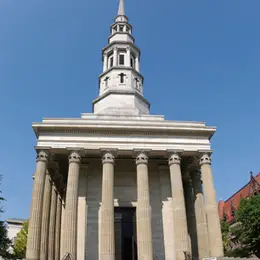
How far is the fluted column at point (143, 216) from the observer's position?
28.4 m

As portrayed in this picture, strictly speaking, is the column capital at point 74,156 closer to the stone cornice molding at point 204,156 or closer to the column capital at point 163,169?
the column capital at point 163,169

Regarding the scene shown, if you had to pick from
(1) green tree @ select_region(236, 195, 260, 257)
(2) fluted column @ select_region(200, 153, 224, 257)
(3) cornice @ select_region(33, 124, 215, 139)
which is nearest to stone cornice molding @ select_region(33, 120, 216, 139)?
(3) cornice @ select_region(33, 124, 215, 139)

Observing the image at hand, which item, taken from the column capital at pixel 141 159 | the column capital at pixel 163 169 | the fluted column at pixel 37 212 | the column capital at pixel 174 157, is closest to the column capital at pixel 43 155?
the fluted column at pixel 37 212

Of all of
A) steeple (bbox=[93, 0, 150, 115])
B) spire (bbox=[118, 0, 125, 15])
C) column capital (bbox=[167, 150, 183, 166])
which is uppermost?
spire (bbox=[118, 0, 125, 15])

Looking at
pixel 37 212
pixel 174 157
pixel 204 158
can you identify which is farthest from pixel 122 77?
pixel 37 212

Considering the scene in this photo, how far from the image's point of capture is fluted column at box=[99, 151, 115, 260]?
91.9 feet

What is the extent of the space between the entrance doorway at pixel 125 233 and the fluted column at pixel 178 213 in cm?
541

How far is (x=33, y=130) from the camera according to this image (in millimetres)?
32750

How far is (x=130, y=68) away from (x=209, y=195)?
65.6 ft

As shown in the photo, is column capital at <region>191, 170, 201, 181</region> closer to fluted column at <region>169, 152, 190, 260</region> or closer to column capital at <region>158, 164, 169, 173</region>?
column capital at <region>158, 164, 169, 173</region>

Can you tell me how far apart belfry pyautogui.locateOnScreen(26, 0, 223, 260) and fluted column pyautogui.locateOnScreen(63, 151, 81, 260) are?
82 mm

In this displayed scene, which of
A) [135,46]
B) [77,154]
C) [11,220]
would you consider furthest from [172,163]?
[11,220]

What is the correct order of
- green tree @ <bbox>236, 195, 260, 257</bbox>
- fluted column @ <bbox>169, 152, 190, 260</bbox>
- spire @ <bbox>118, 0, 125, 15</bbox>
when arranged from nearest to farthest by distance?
fluted column @ <bbox>169, 152, 190, 260</bbox> < green tree @ <bbox>236, 195, 260, 257</bbox> < spire @ <bbox>118, 0, 125, 15</bbox>

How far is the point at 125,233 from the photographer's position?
33.5m
